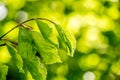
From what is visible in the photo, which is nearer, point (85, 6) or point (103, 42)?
point (103, 42)

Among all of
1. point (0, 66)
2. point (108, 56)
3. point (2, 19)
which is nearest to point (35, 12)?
point (2, 19)

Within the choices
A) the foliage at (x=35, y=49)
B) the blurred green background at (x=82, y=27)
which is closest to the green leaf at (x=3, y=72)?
the foliage at (x=35, y=49)

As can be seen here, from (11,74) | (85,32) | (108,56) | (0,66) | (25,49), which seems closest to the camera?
(25,49)

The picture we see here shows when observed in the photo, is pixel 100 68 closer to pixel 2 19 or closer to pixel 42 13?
pixel 42 13

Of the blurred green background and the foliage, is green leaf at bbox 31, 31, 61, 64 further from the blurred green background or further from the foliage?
the blurred green background

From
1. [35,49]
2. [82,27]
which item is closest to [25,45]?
[35,49]

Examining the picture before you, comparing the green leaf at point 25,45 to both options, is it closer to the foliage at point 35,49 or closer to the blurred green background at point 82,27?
the foliage at point 35,49
